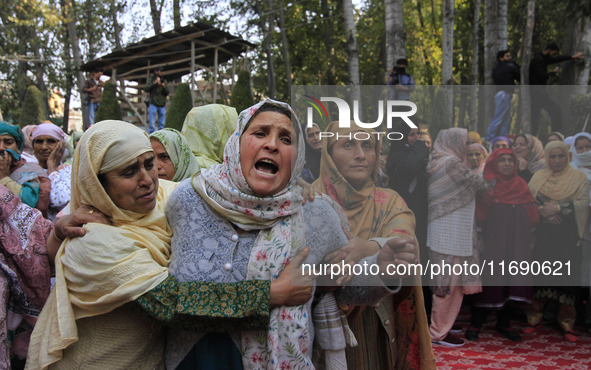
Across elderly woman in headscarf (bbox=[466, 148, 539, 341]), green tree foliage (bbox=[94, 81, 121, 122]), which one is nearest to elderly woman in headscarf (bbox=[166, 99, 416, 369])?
elderly woman in headscarf (bbox=[466, 148, 539, 341])

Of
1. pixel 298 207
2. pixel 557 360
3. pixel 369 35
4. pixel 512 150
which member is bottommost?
pixel 557 360

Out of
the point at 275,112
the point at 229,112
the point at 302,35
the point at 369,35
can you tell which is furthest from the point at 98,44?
the point at 275,112

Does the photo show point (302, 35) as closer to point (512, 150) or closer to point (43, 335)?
point (512, 150)

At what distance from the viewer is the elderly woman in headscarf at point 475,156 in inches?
117

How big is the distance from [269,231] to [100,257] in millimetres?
611

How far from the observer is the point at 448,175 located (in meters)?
2.95

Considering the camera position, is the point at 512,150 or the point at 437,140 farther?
the point at 512,150

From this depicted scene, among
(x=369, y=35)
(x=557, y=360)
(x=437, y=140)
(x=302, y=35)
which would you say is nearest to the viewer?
(x=437, y=140)

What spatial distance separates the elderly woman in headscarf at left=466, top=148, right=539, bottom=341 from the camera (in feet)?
10.8

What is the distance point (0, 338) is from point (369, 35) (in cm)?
2287

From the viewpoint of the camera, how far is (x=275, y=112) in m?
1.95

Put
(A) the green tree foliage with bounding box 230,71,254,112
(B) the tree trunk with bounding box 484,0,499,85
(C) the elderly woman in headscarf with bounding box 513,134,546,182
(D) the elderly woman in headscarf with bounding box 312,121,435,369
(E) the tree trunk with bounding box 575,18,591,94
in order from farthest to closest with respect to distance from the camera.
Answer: (A) the green tree foliage with bounding box 230,71,254,112
(B) the tree trunk with bounding box 484,0,499,85
(E) the tree trunk with bounding box 575,18,591,94
(C) the elderly woman in headscarf with bounding box 513,134,546,182
(D) the elderly woman in headscarf with bounding box 312,121,435,369

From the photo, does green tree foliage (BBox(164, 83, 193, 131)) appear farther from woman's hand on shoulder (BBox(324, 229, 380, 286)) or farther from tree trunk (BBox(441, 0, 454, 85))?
woman's hand on shoulder (BBox(324, 229, 380, 286))

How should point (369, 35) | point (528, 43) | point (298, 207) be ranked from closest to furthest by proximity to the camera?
point (298, 207) → point (528, 43) → point (369, 35)
